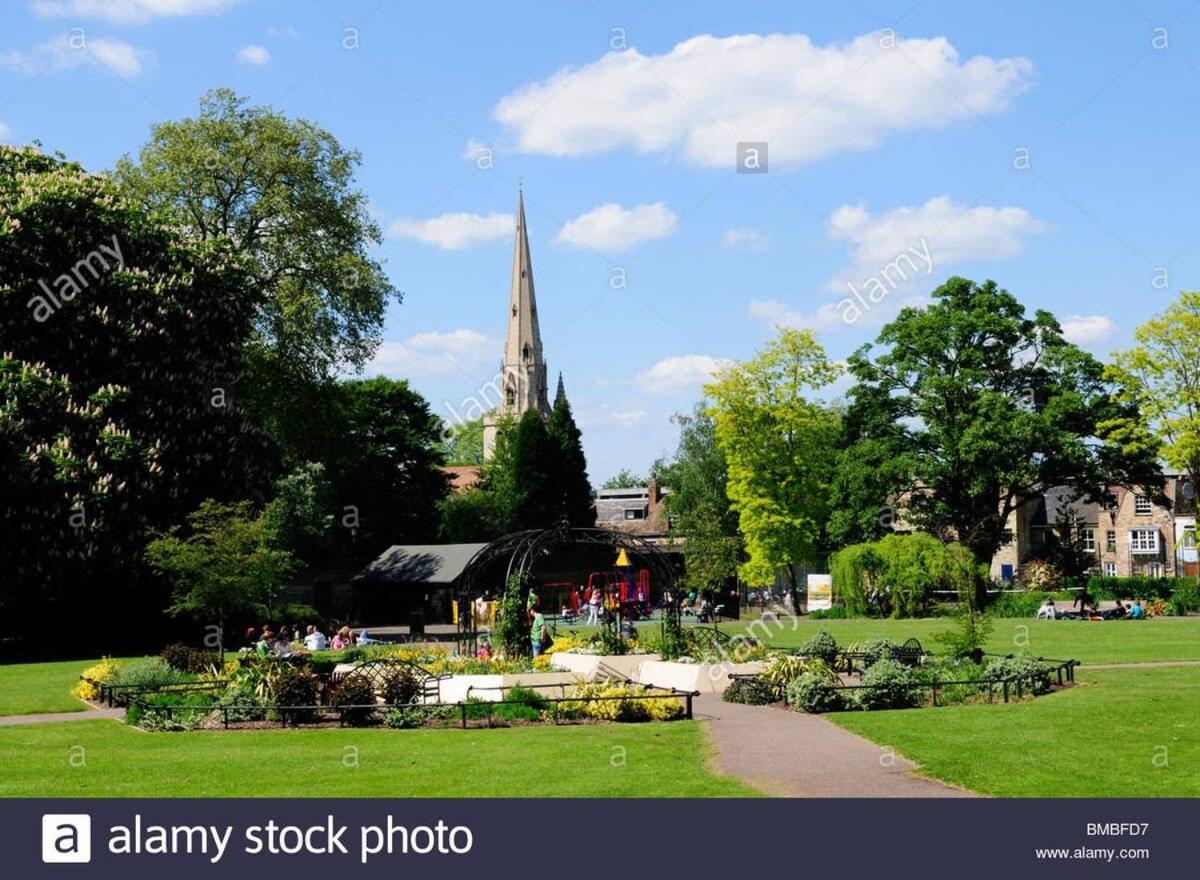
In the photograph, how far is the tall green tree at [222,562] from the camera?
1437 inches

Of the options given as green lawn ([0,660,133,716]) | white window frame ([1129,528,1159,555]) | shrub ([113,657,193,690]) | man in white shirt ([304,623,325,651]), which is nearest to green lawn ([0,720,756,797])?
shrub ([113,657,193,690])

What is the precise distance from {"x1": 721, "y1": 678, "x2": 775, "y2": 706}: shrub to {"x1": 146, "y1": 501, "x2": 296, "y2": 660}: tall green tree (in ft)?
53.1

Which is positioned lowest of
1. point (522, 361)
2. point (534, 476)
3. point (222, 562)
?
point (222, 562)

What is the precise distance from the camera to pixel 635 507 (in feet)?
386

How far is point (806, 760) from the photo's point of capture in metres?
17.8

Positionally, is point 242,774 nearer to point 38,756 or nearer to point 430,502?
point 38,756

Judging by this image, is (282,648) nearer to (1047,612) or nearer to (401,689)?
(401,689)

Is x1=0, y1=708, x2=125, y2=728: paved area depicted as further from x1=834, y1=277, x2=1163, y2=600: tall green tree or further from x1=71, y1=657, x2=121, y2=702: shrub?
x1=834, y1=277, x2=1163, y2=600: tall green tree

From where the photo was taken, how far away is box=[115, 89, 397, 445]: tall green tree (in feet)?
170

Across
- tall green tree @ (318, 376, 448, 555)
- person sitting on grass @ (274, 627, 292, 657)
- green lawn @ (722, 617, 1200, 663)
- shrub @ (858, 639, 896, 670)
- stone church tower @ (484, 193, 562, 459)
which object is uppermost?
stone church tower @ (484, 193, 562, 459)

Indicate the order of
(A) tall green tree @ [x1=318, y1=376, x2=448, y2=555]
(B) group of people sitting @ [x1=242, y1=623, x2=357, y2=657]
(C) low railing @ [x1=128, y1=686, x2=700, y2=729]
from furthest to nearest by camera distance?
(A) tall green tree @ [x1=318, y1=376, x2=448, y2=555] < (B) group of people sitting @ [x1=242, y1=623, x2=357, y2=657] < (C) low railing @ [x1=128, y1=686, x2=700, y2=729]

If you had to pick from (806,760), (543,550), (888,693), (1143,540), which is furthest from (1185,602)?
(806,760)

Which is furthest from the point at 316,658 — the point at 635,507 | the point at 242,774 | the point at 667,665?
the point at 635,507

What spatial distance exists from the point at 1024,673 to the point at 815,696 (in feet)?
13.9
